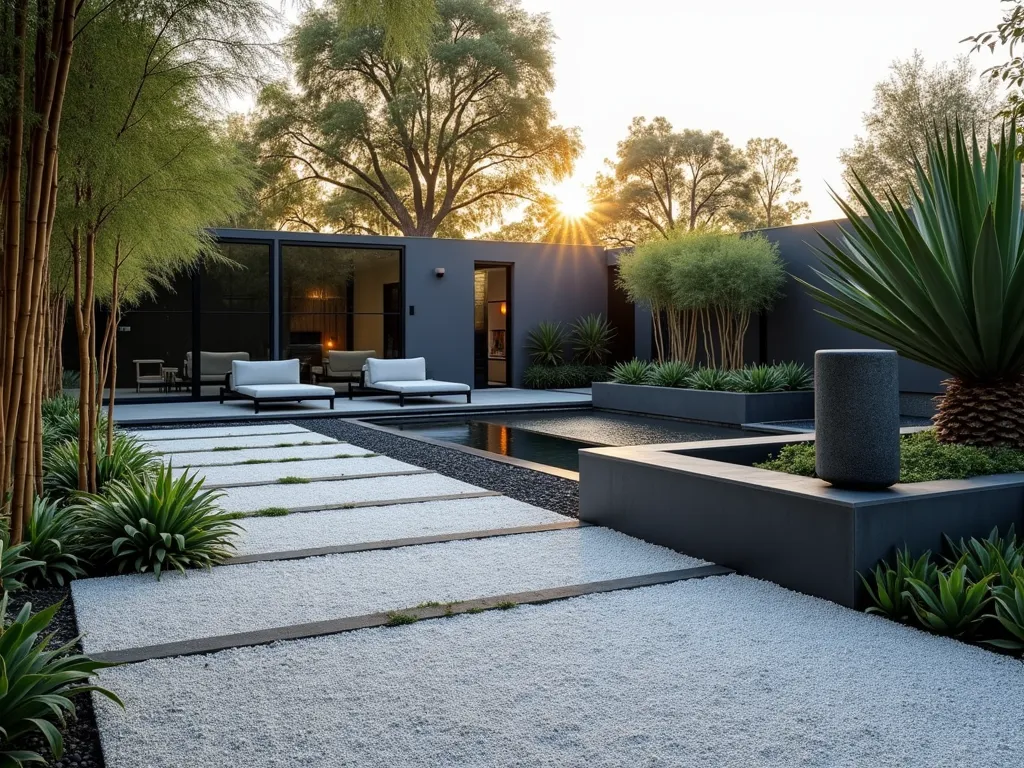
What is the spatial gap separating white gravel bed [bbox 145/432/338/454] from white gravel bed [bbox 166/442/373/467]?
0.65 ft

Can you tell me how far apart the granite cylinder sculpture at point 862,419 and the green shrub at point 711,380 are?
844cm

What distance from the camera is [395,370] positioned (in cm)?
1470

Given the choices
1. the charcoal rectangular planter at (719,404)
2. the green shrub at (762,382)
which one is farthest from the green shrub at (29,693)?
the green shrub at (762,382)

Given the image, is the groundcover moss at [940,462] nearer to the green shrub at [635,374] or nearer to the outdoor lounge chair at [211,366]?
the green shrub at [635,374]

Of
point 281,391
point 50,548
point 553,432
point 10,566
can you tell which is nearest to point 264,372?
point 281,391

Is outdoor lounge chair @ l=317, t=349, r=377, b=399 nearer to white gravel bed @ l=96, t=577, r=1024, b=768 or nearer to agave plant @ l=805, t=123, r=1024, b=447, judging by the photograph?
agave plant @ l=805, t=123, r=1024, b=447

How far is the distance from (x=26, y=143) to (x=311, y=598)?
2.38 metres

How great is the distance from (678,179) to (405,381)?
60.8 feet

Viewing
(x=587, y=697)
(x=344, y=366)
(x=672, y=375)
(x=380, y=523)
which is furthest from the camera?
(x=344, y=366)

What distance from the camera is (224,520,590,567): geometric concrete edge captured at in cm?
431

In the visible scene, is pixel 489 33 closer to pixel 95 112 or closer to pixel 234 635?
pixel 95 112

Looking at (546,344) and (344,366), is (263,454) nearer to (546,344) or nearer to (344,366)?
(344,366)

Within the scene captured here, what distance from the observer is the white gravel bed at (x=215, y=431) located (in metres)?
9.86

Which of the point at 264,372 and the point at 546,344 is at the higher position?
the point at 546,344
